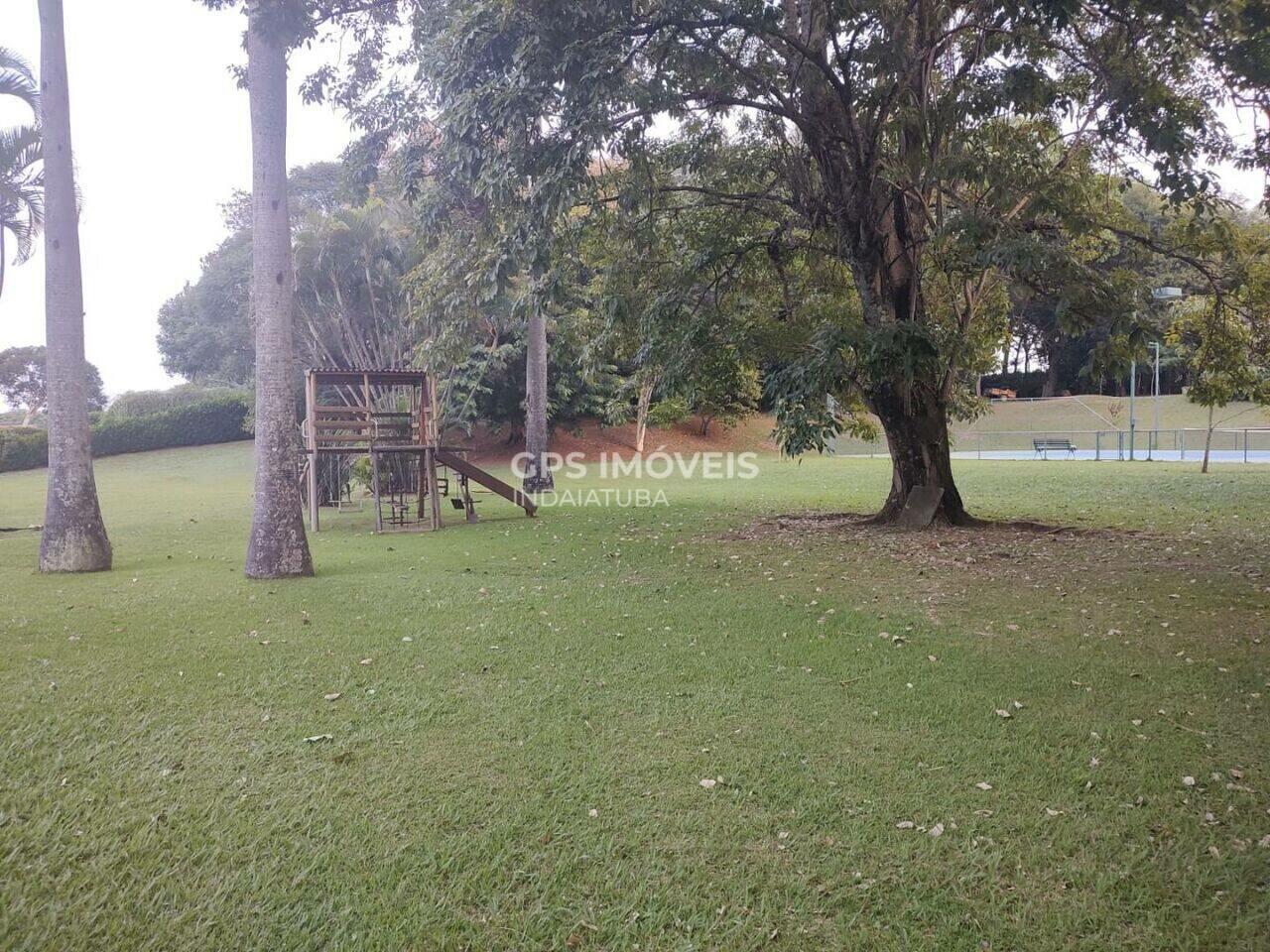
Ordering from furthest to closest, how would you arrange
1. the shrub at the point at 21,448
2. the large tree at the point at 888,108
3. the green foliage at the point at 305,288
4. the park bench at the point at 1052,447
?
the park bench at the point at 1052,447 < the shrub at the point at 21,448 < the green foliage at the point at 305,288 < the large tree at the point at 888,108

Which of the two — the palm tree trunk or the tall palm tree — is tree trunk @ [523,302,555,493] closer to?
the tall palm tree

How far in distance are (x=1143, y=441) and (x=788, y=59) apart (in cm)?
3678

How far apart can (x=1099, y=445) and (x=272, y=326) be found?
1310 inches

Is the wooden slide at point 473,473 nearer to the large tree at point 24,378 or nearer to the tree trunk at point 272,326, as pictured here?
the tree trunk at point 272,326

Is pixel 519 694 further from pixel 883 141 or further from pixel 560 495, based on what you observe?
pixel 560 495

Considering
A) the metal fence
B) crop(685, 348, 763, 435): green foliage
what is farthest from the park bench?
crop(685, 348, 763, 435): green foliage

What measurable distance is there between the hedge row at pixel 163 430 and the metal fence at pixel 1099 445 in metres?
26.9

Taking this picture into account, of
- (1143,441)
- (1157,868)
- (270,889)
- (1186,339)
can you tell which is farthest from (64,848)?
(1143,441)

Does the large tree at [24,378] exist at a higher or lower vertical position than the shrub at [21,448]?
higher

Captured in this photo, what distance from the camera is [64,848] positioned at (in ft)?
9.82

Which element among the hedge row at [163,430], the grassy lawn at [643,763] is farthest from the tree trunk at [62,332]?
the hedge row at [163,430]

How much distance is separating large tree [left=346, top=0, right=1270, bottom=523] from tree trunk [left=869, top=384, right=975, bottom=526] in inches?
1.2

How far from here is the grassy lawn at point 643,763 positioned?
8.73 feet

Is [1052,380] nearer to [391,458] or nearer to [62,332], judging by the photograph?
[391,458]
